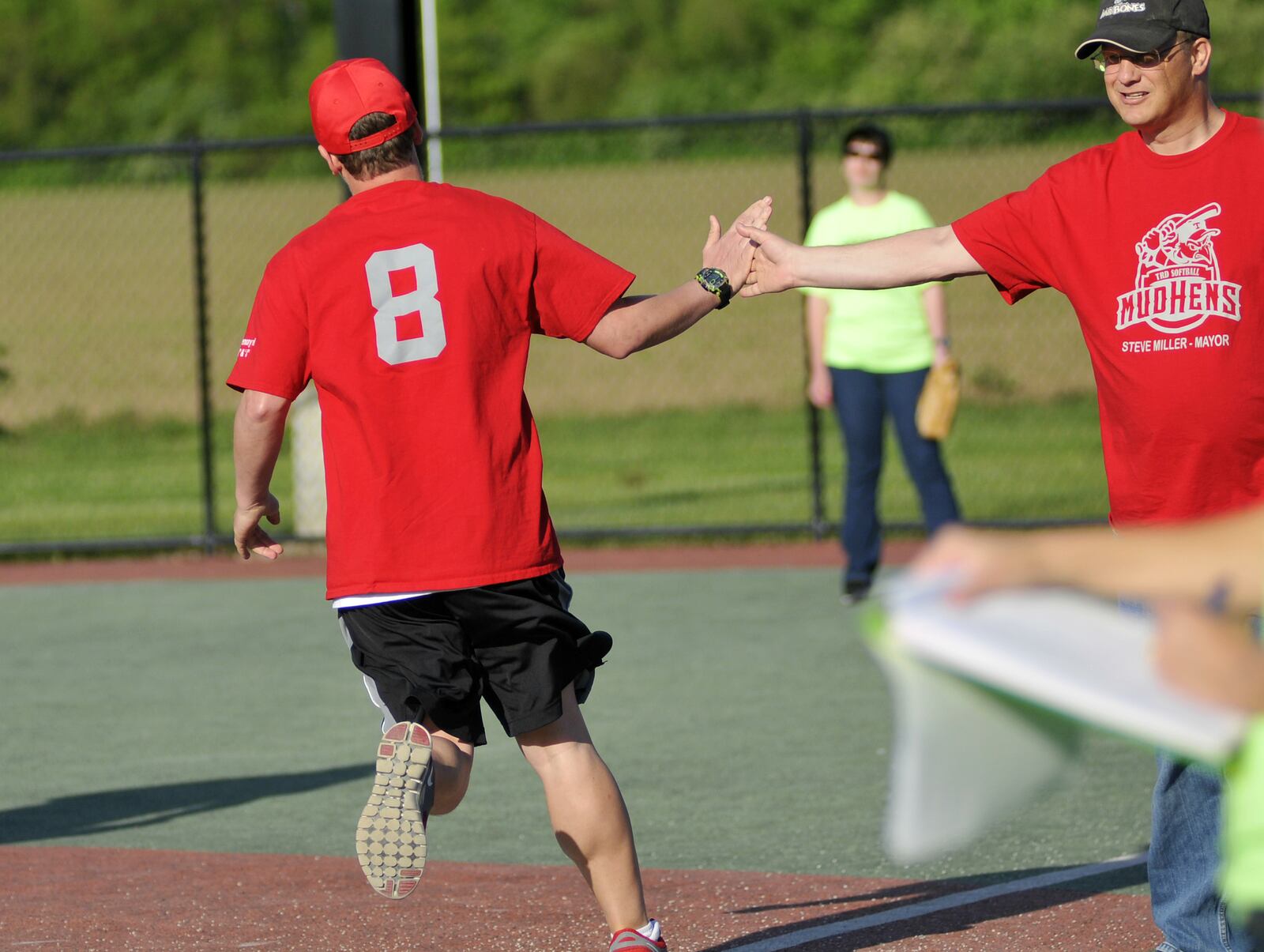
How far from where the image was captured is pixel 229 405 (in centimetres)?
2408

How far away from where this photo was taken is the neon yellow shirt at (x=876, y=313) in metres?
9.50

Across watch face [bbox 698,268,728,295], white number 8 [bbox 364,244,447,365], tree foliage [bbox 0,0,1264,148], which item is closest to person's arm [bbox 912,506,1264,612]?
white number 8 [bbox 364,244,447,365]

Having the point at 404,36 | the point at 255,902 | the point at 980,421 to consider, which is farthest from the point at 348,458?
the point at 980,421

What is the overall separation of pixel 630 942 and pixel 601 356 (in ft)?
75.3

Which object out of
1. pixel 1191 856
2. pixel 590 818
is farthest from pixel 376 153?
pixel 1191 856

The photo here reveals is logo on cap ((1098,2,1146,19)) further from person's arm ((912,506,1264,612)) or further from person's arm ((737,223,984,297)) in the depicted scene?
person's arm ((912,506,1264,612))

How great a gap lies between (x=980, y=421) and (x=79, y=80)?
134 feet

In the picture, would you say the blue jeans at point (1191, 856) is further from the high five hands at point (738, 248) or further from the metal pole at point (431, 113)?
the metal pole at point (431, 113)

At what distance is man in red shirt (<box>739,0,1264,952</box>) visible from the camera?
13.4 ft

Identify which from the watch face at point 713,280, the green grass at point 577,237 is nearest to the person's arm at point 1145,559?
the watch face at point 713,280

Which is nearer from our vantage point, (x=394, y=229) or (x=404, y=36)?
(x=394, y=229)

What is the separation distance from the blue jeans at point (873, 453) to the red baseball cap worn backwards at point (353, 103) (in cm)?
544

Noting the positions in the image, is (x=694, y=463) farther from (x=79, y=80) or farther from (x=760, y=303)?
(x=79, y=80)

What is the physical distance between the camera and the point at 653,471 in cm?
1877
